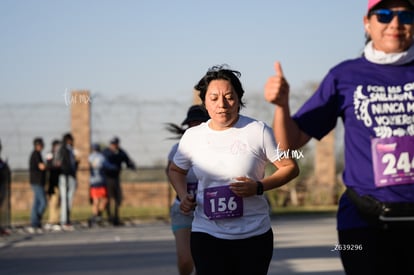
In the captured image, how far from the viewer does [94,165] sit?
20.7m

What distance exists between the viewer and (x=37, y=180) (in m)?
19.7

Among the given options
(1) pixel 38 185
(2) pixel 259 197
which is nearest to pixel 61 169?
(1) pixel 38 185

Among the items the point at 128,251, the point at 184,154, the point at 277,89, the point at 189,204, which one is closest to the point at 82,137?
the point at 128,251

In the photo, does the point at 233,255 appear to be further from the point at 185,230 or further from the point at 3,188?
the point at 3,188

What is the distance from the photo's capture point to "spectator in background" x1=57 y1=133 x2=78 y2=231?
19.6 metres

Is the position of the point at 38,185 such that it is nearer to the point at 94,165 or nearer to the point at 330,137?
the point at 94,165

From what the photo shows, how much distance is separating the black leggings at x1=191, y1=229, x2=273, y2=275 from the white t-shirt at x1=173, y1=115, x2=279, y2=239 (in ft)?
0.16

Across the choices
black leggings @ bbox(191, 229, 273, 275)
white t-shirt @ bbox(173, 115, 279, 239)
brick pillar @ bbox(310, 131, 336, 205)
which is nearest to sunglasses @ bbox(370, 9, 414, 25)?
white t-shirt @ bbox(173, 115, 279, 239)

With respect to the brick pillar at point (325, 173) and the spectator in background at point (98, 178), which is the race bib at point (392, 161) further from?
the brick pillar at point (325, 173)

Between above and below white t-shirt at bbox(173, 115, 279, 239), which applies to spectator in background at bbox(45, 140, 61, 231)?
below

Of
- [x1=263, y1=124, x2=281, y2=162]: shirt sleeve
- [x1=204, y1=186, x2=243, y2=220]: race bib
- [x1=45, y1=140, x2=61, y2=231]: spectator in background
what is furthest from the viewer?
[x1=45, y1=140, x2=61, y2=231]: spectator in background

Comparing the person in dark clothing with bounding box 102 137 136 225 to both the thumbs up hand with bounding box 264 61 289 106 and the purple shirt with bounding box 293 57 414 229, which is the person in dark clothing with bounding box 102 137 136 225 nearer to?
the purple shirt with bounding box 293 57 414 229

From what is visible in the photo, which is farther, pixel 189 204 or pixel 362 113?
pixel 189 204

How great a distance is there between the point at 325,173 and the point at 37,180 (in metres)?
9.49
